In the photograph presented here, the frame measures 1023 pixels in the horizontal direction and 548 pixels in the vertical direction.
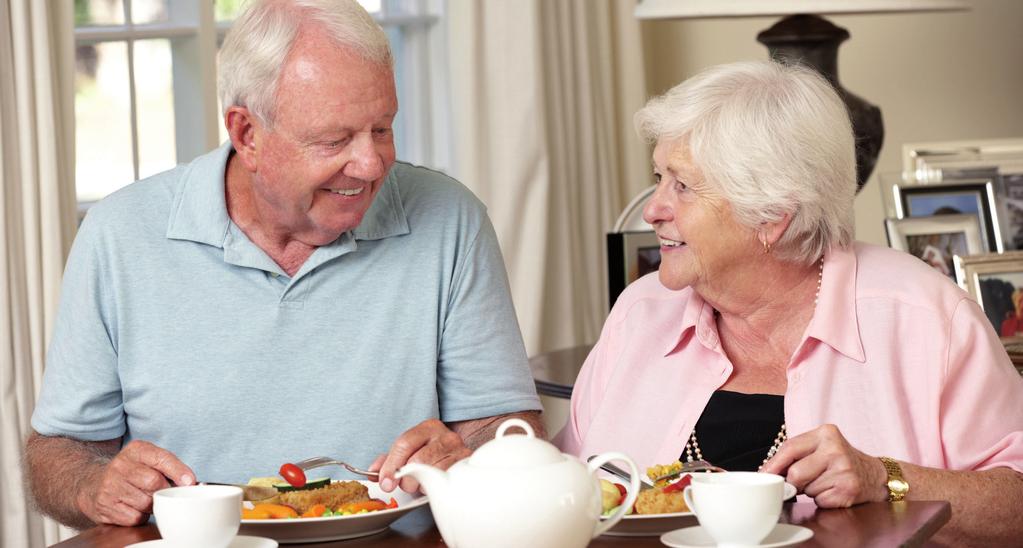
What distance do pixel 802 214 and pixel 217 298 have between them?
86cm

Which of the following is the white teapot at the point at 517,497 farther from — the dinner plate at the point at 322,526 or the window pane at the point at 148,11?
the window pane at the point at 148,11

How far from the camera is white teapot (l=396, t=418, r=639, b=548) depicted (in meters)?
1.15

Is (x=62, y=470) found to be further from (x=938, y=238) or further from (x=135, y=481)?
(x=938, y=238)

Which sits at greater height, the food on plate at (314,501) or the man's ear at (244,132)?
the man's ear at (244,132)

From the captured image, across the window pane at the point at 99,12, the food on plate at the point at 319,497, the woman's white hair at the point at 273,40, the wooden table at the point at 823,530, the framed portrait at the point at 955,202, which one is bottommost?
the wooden table at the point at 823,530

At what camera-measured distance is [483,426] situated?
2021 millimetres

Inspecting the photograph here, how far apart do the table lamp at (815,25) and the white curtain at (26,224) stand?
56.4 inches

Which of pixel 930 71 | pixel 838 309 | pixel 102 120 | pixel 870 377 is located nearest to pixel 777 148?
pixel 838 309

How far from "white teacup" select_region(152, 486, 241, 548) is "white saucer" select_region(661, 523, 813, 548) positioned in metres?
0.42

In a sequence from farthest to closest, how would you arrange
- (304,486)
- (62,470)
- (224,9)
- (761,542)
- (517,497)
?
(224,9)
(62,470)
(304,486)
(761,542)
(517,497)

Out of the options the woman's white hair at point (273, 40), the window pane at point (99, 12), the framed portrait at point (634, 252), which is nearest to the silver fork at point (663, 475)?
the woman's white hair at point (273, 40)

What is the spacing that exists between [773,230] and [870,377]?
256mm

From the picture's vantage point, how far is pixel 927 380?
5.95ft

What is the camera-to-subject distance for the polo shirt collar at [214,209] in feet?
6.44
